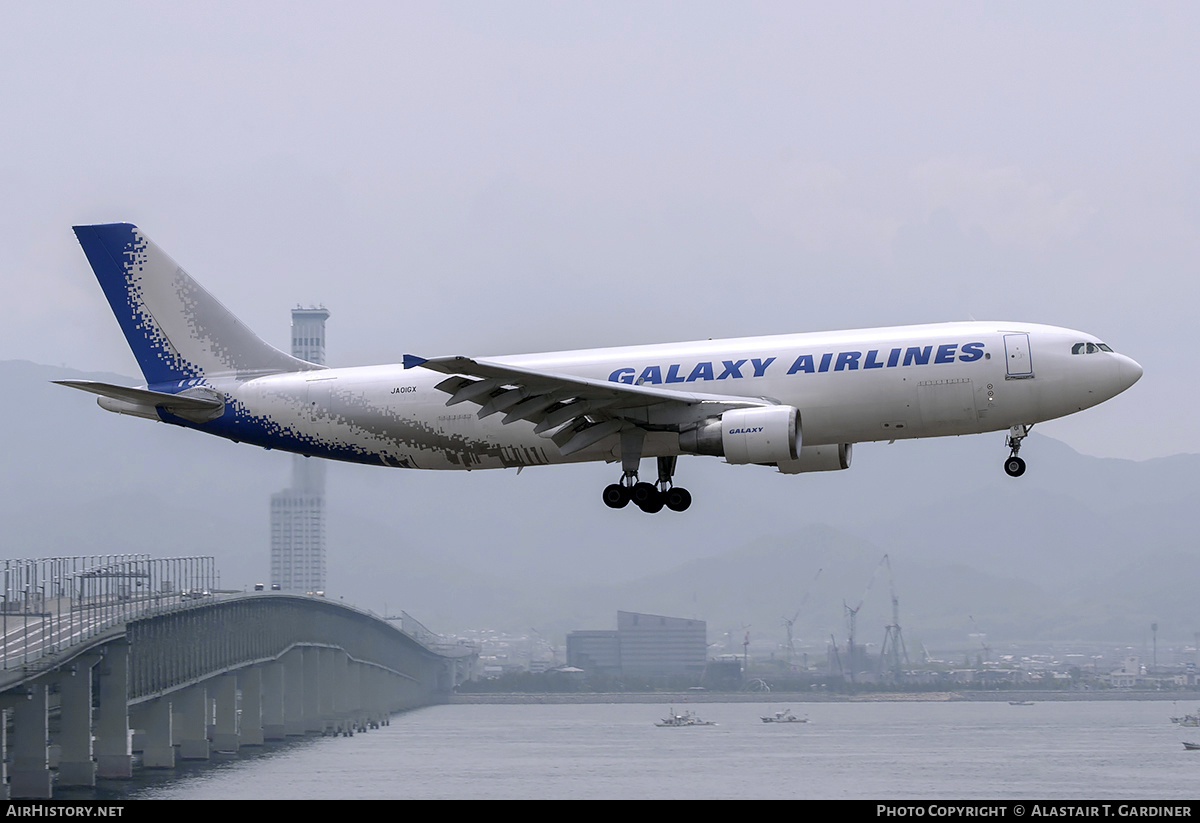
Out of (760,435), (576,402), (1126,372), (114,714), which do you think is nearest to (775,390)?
(760,435)

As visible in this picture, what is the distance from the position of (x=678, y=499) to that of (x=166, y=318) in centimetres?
2019

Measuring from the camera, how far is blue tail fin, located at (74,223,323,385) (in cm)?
5231

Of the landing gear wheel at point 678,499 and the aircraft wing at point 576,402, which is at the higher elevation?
the aircraft wing at point 576,402

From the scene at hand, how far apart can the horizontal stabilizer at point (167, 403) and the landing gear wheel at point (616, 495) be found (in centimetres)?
1371

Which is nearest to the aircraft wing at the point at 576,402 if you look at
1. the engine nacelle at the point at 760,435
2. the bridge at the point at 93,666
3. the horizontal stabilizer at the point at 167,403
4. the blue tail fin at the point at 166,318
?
the engine nacelle at the point at 760,435

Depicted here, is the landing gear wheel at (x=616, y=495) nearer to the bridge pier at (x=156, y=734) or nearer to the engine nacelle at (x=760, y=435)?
the engine nacelle at (x=760, y=435)

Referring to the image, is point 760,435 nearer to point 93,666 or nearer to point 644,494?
point 644,494

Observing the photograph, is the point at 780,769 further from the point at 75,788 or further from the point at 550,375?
the point at 550,375

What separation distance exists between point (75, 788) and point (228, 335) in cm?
11271

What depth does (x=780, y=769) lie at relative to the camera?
196m

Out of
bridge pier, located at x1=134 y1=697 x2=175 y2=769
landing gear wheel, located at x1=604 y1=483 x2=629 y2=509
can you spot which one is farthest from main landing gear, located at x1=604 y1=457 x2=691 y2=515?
bridge pier, located at x1=134 y1=697 x2=175 y2=769

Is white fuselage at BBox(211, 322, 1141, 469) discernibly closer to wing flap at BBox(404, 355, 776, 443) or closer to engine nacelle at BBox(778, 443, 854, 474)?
wing flap at BBox(404, 355, 776, 443)

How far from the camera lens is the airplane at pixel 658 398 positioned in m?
43.2
